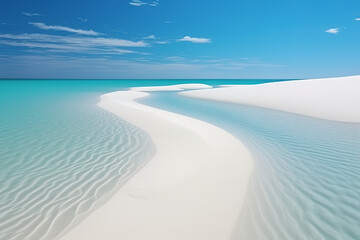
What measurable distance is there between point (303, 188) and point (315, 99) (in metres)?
16.0

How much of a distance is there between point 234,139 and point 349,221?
19.3 ft

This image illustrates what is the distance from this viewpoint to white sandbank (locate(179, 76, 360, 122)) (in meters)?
15.6

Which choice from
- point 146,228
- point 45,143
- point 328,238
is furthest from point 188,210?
point 45,143

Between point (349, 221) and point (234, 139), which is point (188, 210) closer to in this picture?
point (349, 221)

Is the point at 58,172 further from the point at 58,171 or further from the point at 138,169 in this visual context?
the point at 138,169

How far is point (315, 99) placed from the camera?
19.0m

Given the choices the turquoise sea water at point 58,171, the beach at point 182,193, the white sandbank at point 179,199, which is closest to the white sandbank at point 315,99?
the beach at point 182,193

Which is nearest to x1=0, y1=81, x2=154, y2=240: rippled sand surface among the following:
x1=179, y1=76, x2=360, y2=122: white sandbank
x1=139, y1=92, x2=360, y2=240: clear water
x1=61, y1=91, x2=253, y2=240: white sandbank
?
x1=61, y1=91, x2=253, y2=240: white sandbank

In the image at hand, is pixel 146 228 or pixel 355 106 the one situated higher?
pixel 355 106

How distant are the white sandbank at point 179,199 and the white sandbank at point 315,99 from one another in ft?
35.0

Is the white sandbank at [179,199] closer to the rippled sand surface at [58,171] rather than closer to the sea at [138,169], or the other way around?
the sea at [138,169]

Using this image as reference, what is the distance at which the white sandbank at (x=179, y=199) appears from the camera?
13.1 ft

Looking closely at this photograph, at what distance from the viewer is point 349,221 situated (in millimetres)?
4379

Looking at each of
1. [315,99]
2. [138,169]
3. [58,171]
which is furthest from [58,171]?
[315,99]
